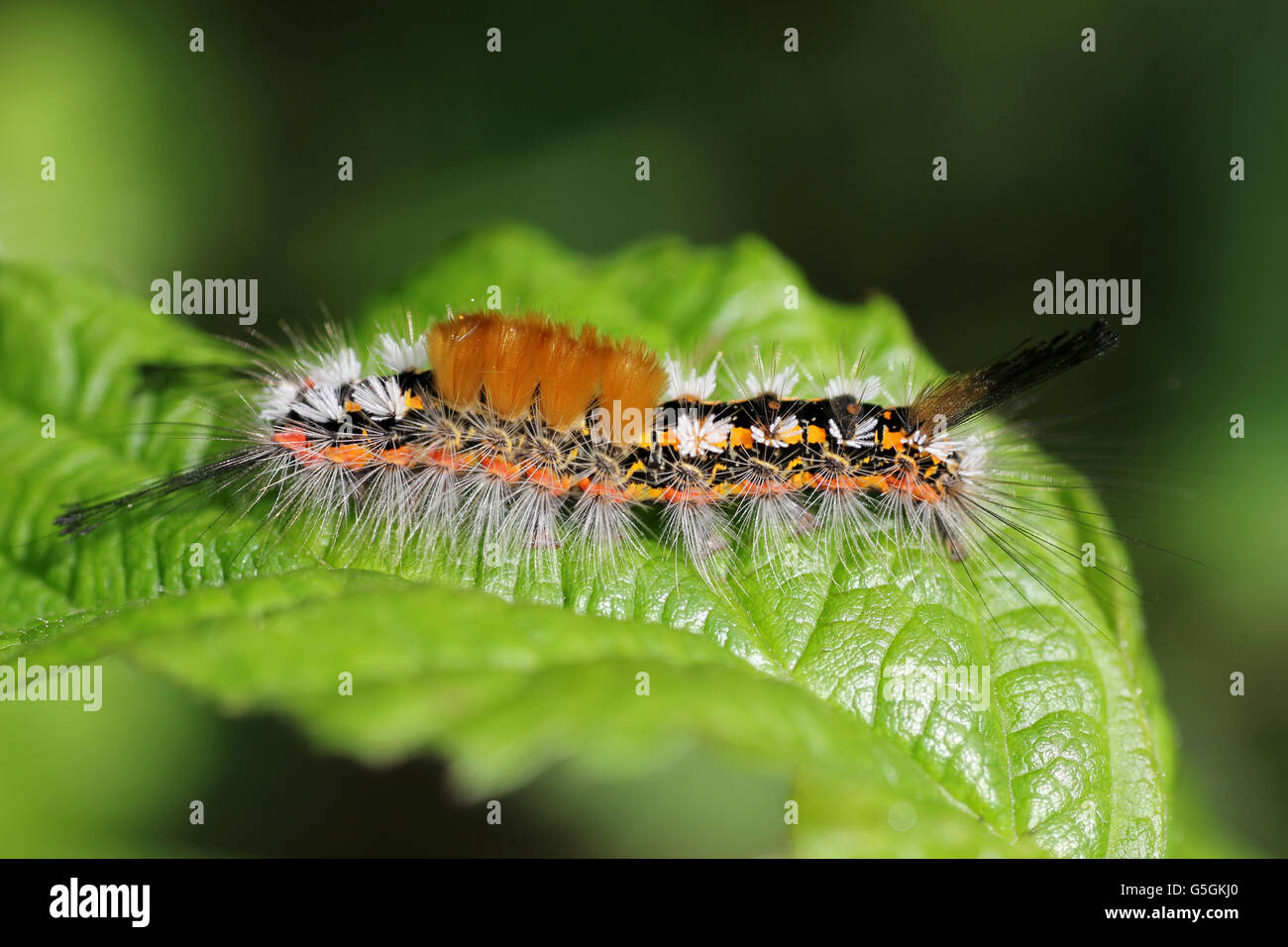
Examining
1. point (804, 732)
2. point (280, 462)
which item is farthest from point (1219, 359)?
point (280, 462)

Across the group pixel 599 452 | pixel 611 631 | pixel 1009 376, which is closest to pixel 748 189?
pixel 1009 376

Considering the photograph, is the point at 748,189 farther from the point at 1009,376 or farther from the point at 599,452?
the point at 599,452

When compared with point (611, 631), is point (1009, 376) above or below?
above

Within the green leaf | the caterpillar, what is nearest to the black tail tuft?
the caterpillar

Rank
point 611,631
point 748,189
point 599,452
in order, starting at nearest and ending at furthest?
point 611,631, point 599,452, point 748,189

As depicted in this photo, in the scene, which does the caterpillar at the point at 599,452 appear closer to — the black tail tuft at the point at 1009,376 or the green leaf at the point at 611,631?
the black tail tuft at the point at 1009,376

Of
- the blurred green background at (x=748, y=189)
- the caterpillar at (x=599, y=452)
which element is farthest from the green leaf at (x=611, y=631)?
the blurred green background at (x=748, y=189)

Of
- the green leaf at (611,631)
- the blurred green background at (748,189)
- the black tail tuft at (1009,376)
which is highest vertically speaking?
the blurred green background at (748,189)

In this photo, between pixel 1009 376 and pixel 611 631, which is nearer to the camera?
pixel 611 631
